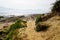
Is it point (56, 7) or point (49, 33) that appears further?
point (56, 7)

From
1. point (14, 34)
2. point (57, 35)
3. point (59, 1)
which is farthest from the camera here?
point (59, 1)

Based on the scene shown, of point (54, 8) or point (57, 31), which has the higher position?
point (54, 8)

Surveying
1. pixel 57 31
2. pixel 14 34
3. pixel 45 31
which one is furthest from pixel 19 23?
pixel 57 31

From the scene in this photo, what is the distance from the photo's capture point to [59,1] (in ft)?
43.2

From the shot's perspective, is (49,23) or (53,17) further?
(53,17)

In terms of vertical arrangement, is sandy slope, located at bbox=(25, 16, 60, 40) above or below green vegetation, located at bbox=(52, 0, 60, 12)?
below

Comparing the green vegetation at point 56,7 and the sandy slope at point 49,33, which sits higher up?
the green vegetation at point 56,7

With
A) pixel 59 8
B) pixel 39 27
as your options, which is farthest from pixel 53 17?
pixel 39 27

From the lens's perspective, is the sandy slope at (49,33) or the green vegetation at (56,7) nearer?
the sandy slope at (49,33)

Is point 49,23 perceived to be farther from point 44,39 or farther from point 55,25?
point 44,39

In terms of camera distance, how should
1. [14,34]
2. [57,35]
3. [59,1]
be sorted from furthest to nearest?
1. [59,1]
2. [14,34]
3. [57,35]

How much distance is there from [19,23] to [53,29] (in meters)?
3.57

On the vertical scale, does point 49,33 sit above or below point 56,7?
below

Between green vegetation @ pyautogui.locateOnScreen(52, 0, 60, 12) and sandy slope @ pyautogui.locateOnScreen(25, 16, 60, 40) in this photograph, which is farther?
green vegetation @ pyautogui.locateOnScreen(52, 0, 60, 12)
